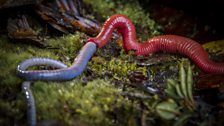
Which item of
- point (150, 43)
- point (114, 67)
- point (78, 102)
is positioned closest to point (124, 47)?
point (150, 43)

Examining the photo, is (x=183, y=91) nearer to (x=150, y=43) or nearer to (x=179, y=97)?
(x=179, y=97)

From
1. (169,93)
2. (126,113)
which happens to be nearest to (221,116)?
(169,93)

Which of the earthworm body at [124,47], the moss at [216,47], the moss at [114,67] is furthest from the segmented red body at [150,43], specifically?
the moss at [216,47]

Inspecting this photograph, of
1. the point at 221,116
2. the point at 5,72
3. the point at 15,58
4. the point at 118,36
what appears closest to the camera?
the point at 221,116

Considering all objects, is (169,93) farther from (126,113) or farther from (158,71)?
(158,71)

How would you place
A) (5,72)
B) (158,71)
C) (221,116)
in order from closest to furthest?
(221,116) < (5,72) < (158,71)

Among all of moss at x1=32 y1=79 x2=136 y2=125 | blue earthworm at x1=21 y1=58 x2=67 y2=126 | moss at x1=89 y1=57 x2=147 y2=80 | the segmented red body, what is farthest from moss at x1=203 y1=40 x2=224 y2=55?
blue earthworm at x1=21 y1=58 x2=67 y2=126

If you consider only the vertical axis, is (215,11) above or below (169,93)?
above
